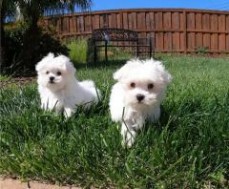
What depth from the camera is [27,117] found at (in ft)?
22.7

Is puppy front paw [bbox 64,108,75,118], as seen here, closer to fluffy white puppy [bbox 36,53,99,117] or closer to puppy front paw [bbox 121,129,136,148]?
fluffy white puppy [bbox 36,53,99,117]

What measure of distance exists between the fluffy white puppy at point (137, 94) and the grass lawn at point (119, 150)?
111mm

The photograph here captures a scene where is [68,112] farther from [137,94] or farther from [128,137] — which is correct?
[137,94]

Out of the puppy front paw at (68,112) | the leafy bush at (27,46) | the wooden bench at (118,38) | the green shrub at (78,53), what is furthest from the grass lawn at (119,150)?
the green shrub at (78,53)

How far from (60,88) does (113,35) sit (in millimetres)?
17451

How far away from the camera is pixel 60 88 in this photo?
743 centimetres

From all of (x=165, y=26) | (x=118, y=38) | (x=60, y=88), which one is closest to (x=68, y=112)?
(x=60, y=88)

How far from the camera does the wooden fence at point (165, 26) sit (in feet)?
105

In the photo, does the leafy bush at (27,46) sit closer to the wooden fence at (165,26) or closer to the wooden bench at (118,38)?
the wooden bench at (118,38)

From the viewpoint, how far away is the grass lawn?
218 inches

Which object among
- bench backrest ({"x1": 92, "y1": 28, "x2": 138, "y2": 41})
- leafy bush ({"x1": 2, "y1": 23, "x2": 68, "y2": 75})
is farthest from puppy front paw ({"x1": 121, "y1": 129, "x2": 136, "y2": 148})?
bench backrest ({"x1": 92, "y1": 28, "x2": 138, "y2": 41})

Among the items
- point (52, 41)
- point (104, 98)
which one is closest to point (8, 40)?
point (52, 41)

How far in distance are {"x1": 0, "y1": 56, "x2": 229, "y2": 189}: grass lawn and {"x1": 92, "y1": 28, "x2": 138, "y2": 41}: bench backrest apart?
16294 mm

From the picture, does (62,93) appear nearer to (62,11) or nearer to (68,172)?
(68,172)
